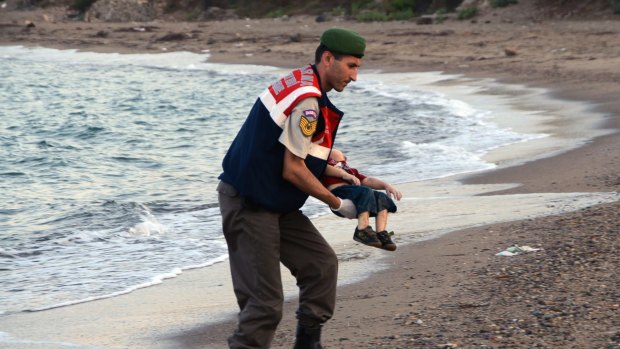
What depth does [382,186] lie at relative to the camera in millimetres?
5129

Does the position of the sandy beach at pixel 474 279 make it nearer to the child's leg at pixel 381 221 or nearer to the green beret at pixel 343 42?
the child's leg at pixel 381 221

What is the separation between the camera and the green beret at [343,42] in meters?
4.74

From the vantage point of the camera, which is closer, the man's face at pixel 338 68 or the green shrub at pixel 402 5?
the man's face at pixel 338 68

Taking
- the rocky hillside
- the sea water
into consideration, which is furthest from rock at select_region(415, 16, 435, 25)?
the sea water

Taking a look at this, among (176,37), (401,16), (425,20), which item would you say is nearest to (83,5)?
(176,37)

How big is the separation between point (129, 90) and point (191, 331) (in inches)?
918

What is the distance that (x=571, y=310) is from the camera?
18.5 ft

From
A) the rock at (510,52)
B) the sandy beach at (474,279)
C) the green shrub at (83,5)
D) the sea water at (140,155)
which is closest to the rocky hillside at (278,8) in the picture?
the green shrub at (83,5)

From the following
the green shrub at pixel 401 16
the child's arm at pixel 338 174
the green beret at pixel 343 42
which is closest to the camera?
the green beret at pixel 343 42

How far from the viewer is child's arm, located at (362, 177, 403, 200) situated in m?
5.12

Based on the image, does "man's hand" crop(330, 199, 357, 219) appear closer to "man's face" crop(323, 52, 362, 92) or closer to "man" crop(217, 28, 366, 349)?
"man" crop(217, 28, 366, 349)

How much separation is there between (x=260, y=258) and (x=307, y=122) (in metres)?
0.67

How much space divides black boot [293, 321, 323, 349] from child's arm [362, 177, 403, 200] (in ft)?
2.18

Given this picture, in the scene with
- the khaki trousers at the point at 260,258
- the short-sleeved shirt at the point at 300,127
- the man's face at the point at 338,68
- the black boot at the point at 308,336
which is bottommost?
the black boot at the point at 308,336
